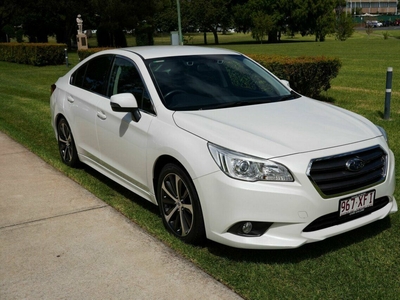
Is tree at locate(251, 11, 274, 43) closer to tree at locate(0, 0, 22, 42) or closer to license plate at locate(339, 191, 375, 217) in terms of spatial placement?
tree at locate(0, 0, 22, 42)

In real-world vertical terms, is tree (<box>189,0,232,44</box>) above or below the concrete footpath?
above

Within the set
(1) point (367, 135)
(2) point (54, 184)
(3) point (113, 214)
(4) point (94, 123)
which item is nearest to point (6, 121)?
(2) point (54, 184)

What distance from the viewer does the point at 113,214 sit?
201 inches

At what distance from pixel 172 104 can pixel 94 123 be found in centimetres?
130

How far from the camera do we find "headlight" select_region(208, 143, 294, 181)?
12.1 feet

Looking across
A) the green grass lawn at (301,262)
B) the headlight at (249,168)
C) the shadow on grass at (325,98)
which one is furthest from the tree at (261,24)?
the headlight at (249,168)

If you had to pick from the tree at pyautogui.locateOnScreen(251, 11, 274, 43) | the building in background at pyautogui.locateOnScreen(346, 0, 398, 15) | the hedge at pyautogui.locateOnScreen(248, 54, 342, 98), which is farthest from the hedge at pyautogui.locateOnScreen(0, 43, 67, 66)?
the building in background at pyautogui.locateOnScreen(346, 0, 398, 15)

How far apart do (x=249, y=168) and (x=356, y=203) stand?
90cm

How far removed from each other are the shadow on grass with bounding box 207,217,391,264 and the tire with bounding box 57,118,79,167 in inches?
113

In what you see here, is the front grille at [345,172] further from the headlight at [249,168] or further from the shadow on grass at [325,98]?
the shadow on grass at [325,98]

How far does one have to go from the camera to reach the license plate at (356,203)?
3852 mm

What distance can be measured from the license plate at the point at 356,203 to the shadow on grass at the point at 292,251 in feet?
1.39

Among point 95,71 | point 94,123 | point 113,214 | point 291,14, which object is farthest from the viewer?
point 291,14

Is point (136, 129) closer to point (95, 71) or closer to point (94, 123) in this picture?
point (94, 123)
